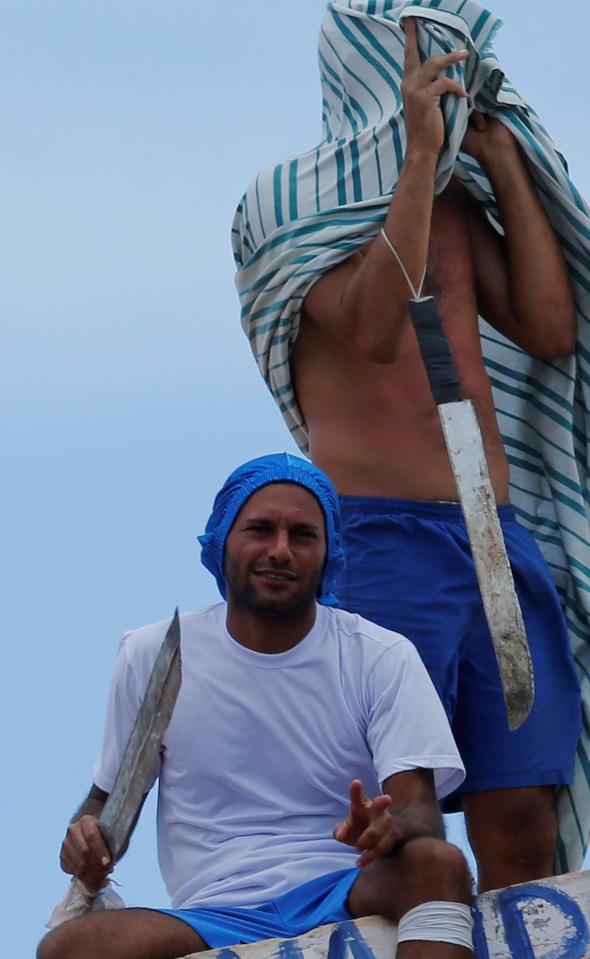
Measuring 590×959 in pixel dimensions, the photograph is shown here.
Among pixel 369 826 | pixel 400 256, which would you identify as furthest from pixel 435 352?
pixel 369 826

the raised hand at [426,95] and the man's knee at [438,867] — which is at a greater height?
the raised hand at [426,95]

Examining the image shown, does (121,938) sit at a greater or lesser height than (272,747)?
lesser

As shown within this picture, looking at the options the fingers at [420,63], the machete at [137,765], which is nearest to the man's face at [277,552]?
the machete at [137,765]

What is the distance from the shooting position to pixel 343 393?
512 cm

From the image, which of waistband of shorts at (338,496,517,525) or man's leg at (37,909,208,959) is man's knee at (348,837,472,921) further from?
waistband of shorts at (338,496,517,525)

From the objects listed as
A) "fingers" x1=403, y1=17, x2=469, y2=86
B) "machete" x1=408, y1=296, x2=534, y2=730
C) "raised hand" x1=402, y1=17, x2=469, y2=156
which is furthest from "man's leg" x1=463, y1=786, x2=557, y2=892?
"fingers" x1=403, y1=17, x2=469, y2=86

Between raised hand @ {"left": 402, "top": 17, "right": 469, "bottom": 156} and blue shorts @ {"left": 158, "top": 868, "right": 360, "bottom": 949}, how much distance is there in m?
1.64

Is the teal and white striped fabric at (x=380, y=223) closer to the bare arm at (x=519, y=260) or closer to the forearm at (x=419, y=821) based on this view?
the bare arm at (x=519, y=260)

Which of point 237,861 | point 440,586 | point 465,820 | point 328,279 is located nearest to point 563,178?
point 328,279

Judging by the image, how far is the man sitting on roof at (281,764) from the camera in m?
4.10

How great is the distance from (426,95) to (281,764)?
5.08 ft

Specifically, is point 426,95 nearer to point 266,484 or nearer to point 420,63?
point 420,63

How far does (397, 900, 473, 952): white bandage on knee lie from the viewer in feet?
13.2

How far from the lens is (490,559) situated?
4355 millimetres
